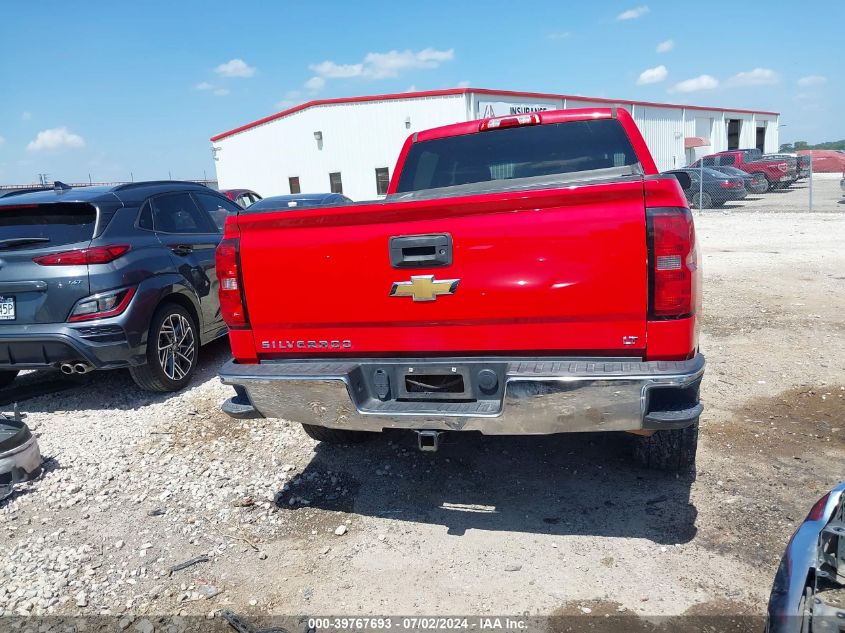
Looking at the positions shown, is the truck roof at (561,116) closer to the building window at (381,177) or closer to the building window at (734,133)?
the building window at (381,177)

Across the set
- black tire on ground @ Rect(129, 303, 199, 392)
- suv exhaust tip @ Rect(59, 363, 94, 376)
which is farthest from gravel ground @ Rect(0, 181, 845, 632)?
suv exhaust tip @ Rect(59, 363, 94, 376)

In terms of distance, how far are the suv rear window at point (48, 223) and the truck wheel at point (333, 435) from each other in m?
2.42

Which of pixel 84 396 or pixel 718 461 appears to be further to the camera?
pixel 84 396

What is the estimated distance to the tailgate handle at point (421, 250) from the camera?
111 inches

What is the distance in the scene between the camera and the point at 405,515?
348cm

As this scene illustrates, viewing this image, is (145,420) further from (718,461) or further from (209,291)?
(718,461)

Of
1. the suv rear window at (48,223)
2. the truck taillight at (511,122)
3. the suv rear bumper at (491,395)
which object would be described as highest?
the truck taillight at (511,122)

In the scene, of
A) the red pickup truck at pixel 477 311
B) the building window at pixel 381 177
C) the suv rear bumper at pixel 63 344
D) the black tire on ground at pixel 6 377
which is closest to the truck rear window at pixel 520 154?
the red pickup truck at pixel 477 311

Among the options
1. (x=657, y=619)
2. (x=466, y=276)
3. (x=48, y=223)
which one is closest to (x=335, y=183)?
(x=48, y=223)

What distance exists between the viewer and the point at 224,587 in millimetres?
2971

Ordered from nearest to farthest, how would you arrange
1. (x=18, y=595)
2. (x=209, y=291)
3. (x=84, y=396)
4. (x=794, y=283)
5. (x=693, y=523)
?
1. (x=18, y=595)
2. (x=693, y=523)
3. (x=84, y=396)
4. (x=209, y=291)
5. (x=794, y=283)

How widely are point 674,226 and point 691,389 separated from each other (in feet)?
2.24

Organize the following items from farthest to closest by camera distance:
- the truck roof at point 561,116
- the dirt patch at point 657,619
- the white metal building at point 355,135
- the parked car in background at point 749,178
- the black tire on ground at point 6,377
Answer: the white metal building at point 355,135 → the parked car in background at point 749,178 → the black tire on ground at point 6,377 → the truck roof at point 561,116 → the dirt patch at point 657,619

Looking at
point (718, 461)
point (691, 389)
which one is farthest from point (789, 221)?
point (691, 389)
